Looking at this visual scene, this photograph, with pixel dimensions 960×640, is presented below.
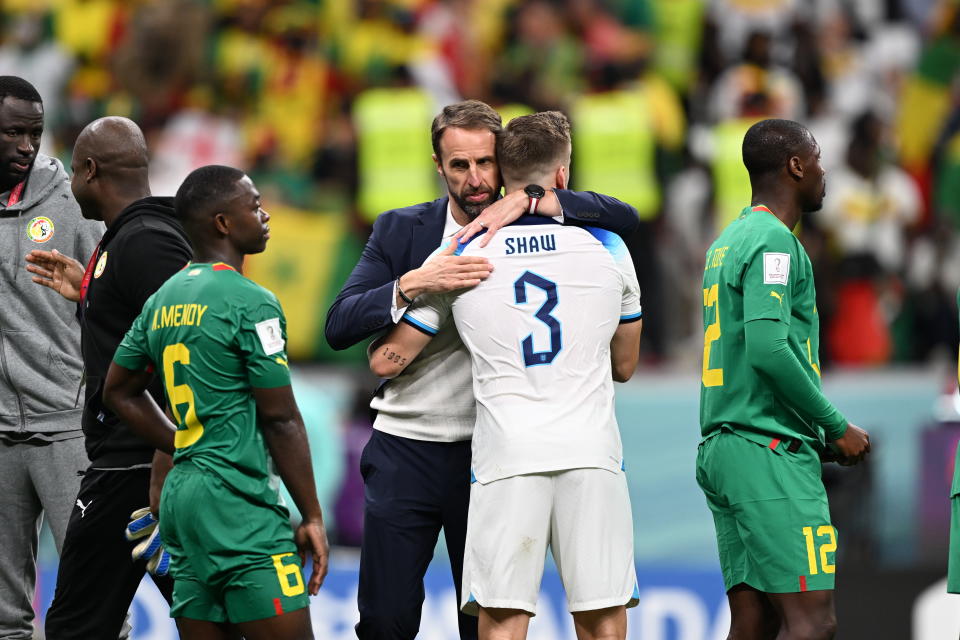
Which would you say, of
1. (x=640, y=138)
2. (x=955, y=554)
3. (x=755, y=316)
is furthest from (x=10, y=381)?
(x=640, y=138)

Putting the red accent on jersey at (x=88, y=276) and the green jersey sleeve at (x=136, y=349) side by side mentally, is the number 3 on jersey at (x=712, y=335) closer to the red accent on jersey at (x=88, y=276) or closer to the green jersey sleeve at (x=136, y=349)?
the green jersey sleeve at (x=136, y=349)

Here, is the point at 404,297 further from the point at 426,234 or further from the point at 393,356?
the point at 426,234

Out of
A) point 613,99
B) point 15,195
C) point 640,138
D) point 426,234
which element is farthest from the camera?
point 613,99

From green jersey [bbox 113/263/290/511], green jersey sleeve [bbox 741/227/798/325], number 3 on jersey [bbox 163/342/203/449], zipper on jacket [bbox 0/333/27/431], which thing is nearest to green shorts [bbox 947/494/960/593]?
green jersey sleeve [bbox 741/227/798/325]

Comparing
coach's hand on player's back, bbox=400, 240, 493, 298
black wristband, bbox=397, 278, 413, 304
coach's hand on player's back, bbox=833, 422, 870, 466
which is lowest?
coach's hand on player's back, bbox=833, 422, 870, 466

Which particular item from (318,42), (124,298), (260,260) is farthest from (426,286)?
(318,42)

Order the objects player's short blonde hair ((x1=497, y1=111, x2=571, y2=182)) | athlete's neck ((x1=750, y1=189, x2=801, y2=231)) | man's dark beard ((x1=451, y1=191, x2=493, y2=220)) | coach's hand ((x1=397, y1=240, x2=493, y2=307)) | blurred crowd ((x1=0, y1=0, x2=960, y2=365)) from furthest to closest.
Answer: blurred crowd ((x1=0, y1=0, x2=960, y2=365)) < athlete's neck ((x1=750, y1=189, x2=801, y2=231)) < man's dark beard ((x1=451, y1=191, x2=493, y2=220)) < player's short blonde hair ((x1=497, y1=111, x2=571, y2=182)) < coach's hand ((x1=397, y1=240, x2=493, y2=307))

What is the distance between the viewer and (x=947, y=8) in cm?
1153

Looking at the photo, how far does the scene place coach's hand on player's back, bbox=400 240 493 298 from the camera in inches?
163

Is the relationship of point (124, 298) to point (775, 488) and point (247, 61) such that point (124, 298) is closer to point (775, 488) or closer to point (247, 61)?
point (775, 488)

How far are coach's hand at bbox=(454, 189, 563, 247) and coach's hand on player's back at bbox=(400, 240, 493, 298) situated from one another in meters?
0.09

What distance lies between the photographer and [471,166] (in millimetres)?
4484

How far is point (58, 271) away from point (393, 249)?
1.13 metres

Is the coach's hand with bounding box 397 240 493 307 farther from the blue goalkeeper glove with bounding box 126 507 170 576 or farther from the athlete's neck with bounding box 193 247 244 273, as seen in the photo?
the blue goalkeeper glove with bounding box 126 507 170 576
